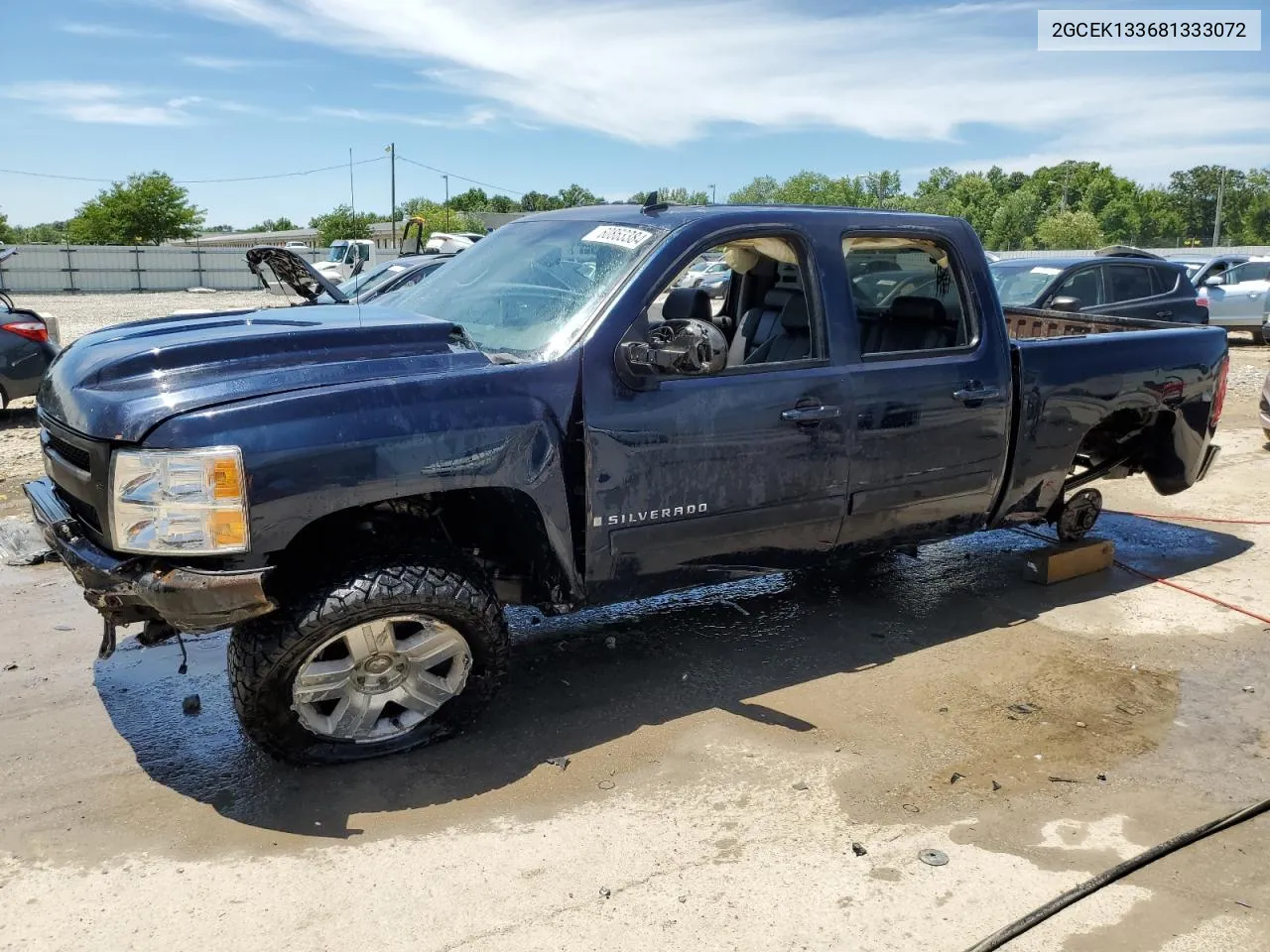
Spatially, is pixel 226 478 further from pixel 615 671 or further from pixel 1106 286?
pixel 1106 286

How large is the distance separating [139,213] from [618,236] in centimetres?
6446

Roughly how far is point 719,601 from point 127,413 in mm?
3116

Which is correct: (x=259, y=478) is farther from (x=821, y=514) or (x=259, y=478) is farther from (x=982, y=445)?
(x=982, y=445)

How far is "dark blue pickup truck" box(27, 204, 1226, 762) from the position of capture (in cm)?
311

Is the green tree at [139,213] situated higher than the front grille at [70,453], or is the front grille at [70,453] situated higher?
the green tree at [139,213]

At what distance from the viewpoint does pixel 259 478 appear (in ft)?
10.0

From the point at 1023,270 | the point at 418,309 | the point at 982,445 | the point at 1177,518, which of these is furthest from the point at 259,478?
the point at 1023,270

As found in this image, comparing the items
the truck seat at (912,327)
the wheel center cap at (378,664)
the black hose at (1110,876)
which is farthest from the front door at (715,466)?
the black hose at (1110,876)

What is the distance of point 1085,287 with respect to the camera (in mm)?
10820

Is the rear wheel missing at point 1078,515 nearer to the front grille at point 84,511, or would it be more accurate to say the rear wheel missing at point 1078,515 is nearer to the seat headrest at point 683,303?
the seat headrest at point 683,303

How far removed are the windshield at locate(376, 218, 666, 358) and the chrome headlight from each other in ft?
3.78

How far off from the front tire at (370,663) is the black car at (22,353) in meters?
7.56

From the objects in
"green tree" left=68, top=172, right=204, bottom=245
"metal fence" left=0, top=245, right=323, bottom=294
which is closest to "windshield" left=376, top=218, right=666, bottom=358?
"metal fence" left=0, top=245, right=323, bottom=294

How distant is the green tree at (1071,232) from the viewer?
295 feet
